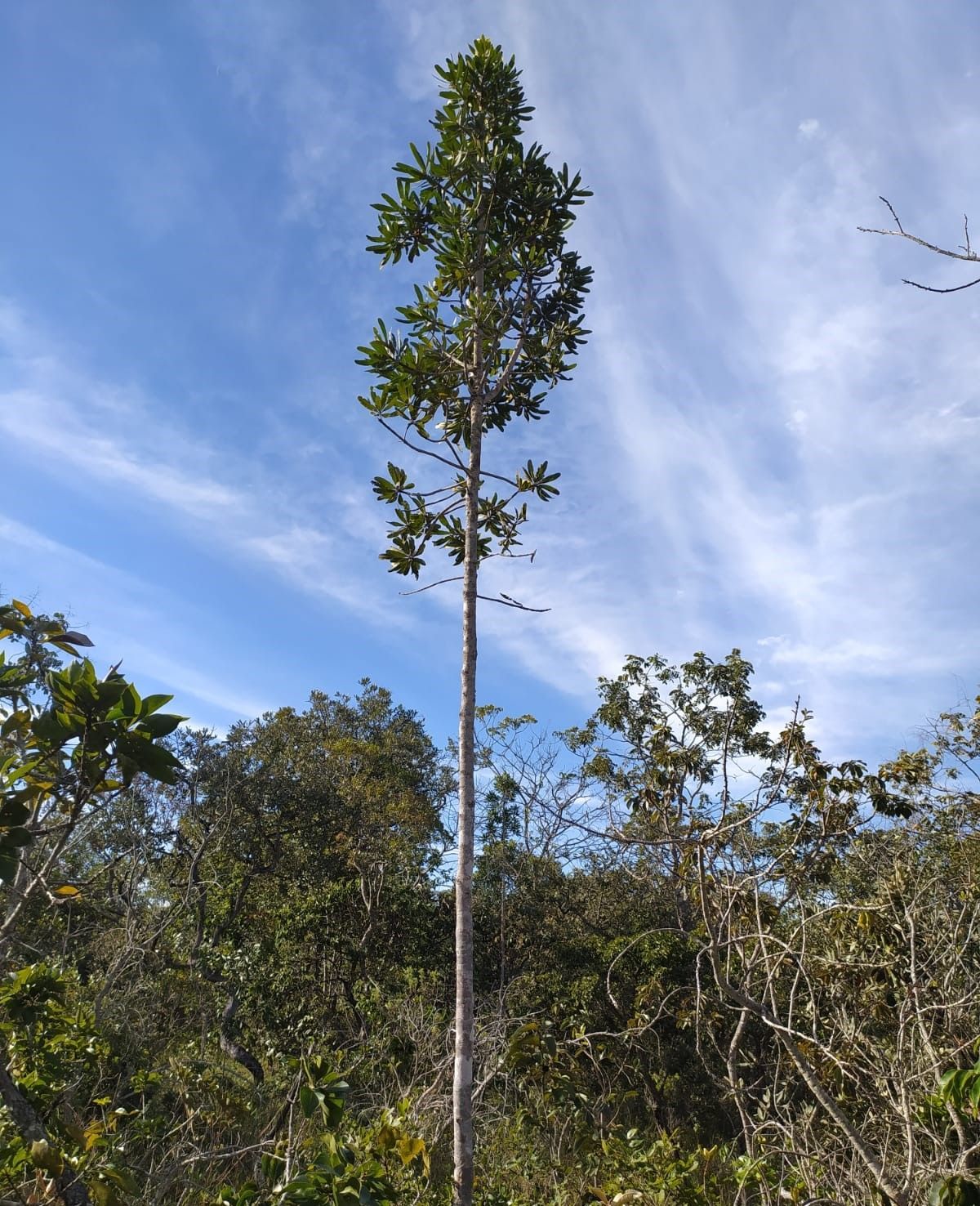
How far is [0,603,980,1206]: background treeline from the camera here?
2539 mm

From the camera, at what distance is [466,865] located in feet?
12.7

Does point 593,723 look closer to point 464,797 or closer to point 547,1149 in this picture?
point 547,1149

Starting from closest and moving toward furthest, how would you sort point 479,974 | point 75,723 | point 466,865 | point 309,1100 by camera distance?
point 75,723, point 309,1100, point 466,865, point 479,974

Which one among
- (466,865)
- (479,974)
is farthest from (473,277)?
(479,974)

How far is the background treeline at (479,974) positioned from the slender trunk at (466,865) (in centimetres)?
30

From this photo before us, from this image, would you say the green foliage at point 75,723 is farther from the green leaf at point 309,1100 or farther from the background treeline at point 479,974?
the green leaf at point 309,1100

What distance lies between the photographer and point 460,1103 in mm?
3510

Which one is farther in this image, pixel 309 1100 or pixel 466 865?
pixel 466 865

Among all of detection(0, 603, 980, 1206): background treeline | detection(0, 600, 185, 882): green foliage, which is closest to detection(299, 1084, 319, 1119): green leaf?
detection(0, 603, 980, 1206): background treeline

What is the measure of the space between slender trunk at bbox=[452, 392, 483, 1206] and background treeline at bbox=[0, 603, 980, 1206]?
30cm

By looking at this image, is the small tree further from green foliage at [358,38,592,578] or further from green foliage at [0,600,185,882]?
green foliage at [0,600,185,882]

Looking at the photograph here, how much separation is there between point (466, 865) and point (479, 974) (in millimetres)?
6836

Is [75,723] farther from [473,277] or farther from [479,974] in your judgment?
[479,974]

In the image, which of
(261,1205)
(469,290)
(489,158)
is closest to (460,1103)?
(261,1205)
